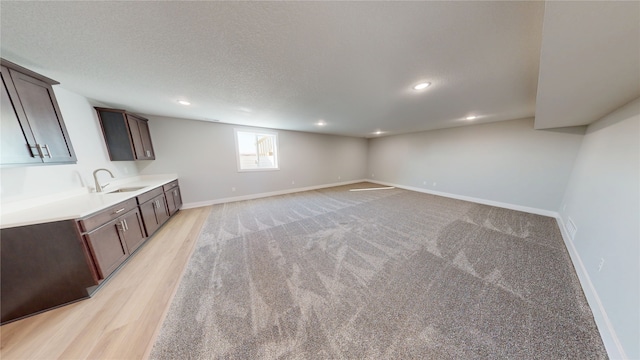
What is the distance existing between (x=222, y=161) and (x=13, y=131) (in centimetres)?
278

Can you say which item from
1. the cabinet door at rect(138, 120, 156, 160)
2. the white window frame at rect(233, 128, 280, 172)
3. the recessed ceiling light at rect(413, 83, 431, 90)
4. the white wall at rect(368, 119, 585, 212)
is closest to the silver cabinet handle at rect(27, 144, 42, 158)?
the cabinet door at rect(138, 120, 156, 160)

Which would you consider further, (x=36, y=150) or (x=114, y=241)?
(x=114, y=241)

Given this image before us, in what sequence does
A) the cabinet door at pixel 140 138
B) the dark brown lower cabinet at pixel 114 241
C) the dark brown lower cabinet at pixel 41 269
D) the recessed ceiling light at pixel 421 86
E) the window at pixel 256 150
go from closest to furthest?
1. the dark brown lower cabinet at pixel 41 269
2. the dark brown lower cabinet at pixel 114 241
3. the recessed ceiling light at pixel 421 86
4. the cabinet door at pixel 140 138
5. the window at pixel 256 150

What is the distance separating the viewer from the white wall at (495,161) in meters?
3.35

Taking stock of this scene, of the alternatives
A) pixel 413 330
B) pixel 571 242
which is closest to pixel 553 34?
pixel 413 330

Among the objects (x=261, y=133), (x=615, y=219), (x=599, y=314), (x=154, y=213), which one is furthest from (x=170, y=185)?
(x=615, y=219)

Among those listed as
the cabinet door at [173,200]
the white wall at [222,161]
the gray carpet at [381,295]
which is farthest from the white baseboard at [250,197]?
the gray carpet at [381,295]

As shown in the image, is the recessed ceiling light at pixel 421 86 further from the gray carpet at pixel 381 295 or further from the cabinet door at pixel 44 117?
the cabinet door at pixel 44 117

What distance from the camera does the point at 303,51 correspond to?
4.55 feet

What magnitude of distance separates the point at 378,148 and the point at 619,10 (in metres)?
5.88

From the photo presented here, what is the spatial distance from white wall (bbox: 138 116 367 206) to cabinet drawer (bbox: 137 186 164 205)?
0.97m

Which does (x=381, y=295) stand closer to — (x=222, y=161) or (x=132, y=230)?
(x=132, y=230)

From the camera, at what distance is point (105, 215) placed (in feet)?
5.90

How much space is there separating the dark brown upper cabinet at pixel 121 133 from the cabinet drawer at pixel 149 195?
718 mm
